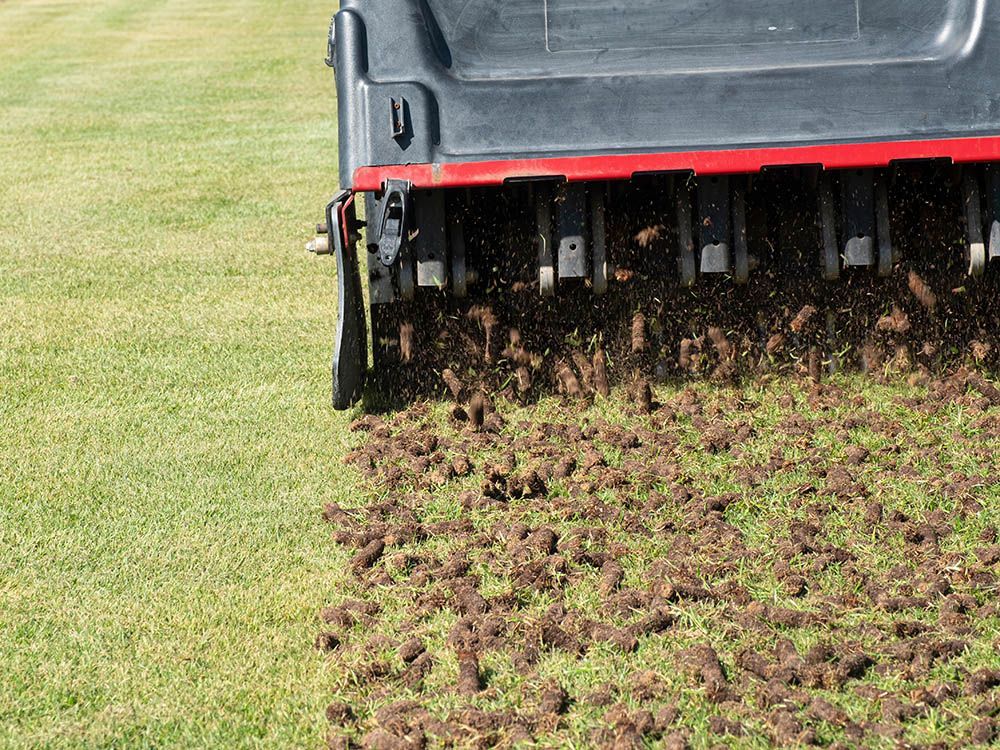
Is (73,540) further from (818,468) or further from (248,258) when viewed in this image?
(248,258)

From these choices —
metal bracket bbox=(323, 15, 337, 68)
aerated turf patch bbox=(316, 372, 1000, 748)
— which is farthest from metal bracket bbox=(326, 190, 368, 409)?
metal bracket bbox=(323, 15, 337, 68)

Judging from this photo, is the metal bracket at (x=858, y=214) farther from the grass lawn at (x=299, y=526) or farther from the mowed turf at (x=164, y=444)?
the mowed turf at (x=164, y=444)

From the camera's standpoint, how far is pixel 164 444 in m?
5.21

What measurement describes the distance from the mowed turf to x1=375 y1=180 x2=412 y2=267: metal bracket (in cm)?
75

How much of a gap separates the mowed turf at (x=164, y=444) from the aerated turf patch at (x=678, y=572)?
20 centimetres

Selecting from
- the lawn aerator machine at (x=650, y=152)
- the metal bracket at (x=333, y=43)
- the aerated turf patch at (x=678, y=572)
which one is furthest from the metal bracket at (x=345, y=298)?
the metal bracket at (x=333, y=43)

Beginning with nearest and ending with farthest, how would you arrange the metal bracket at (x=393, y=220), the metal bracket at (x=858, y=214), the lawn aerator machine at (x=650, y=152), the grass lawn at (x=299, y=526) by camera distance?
the grass lawn at (x=299, y=526) < the metal bracket at (x=393, y=220) < the lawn aerator machine at (x=650, y=152) < the metal bracket at (x=858, y=214)

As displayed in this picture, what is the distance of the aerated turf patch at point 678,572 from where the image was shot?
329 cm

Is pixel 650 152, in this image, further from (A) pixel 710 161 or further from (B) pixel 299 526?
(B) pixel 299 526

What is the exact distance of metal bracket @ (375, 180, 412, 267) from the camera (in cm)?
488

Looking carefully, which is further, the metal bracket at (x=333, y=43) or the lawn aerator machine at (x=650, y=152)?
the metal bracket at (x=333, y=43)

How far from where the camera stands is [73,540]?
14.3ft

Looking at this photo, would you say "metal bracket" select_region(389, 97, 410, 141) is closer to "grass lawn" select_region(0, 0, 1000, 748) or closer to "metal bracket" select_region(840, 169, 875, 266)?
"grass lawn" select_region(0, 0, 1000, 748)

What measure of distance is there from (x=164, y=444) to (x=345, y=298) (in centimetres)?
86
